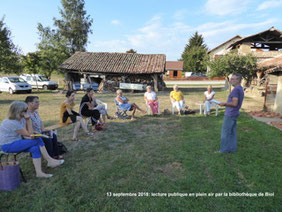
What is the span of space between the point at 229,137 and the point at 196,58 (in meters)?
41.4

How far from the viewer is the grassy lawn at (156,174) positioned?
99.2 inches

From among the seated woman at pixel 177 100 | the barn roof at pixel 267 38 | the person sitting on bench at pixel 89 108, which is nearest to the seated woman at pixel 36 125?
the person sitting on bench at pixel 89 108

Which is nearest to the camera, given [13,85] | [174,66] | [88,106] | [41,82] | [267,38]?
[88,106]

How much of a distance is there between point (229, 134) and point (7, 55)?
19313 millimetres

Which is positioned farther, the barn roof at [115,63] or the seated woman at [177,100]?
the barn roof at [115,63]

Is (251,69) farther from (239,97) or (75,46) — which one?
(75,46)

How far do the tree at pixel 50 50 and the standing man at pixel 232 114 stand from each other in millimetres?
22649

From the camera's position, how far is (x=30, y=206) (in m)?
2.49

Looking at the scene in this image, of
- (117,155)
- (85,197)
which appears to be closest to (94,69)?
(117,155)

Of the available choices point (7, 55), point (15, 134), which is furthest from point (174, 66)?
point (15, 134)

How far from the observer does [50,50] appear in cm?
2206

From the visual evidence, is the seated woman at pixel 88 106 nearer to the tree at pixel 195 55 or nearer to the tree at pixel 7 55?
the tree at pixel 7 55

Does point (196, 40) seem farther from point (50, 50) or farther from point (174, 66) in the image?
point (50, 50)

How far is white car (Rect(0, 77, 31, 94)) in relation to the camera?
15.9 m
